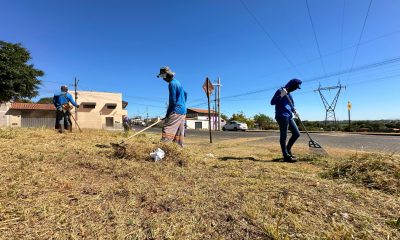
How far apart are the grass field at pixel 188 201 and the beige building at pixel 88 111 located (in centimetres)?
3703

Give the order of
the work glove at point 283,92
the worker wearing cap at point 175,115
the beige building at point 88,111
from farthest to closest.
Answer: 1. the beige building at point 88,111
2. the work glove at point 283,92
3. the worker wearing cap at point 175,115

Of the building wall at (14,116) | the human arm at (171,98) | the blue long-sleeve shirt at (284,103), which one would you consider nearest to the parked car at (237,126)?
the building wall at (14,116)

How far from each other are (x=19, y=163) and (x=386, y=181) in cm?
385

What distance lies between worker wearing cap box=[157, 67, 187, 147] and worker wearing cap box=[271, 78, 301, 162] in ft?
5.88

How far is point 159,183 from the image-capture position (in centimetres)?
236

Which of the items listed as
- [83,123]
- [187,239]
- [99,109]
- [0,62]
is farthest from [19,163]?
[99,109]

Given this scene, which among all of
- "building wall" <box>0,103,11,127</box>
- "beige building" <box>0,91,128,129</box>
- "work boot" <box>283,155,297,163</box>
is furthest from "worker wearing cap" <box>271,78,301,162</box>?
"building wall" <box>0,103,11,127</box>

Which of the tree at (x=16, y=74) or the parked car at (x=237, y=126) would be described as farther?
the parked car at (x=237, y=126)

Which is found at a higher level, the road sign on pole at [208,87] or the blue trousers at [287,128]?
the road sign on pole at [208,87]

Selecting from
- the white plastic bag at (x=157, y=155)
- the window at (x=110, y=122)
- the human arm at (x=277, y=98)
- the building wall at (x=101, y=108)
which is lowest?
the white plastic bag at (x=157, y=155)

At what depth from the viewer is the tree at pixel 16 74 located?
2178cm

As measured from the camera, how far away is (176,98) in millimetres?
4523

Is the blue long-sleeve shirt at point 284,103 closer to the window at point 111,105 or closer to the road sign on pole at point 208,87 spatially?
the road sign on pole at point 208,87

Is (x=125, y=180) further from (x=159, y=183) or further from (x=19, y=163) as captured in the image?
(x=19, y=163)
